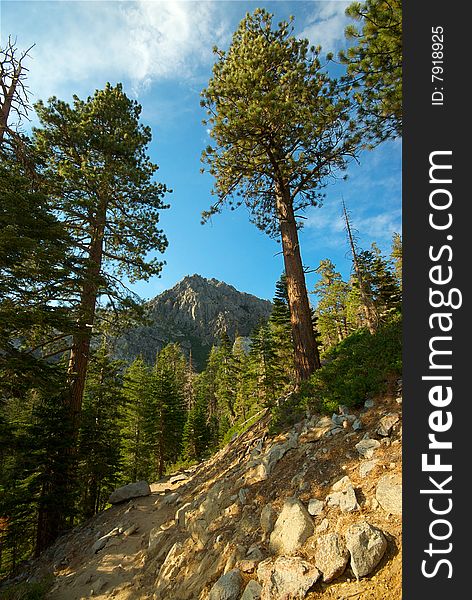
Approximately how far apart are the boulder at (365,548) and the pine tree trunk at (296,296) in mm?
5333

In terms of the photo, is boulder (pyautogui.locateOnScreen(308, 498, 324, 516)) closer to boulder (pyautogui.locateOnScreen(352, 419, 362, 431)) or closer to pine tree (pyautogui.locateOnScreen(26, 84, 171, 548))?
boulder (pyautogui.locateOnScreen(352, 419, 362, 431))

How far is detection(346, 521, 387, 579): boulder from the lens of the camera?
10.3ft

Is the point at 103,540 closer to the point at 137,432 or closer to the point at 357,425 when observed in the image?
the point at 357,425

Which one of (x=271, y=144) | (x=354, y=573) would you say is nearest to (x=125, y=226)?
(x=271, y=144)

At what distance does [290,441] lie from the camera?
6246 millimetres

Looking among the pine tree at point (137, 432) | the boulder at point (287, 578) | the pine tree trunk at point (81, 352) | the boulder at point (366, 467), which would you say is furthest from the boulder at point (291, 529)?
the pine tree at point (137, 432)

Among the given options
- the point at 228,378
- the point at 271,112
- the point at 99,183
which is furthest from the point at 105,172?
the point at 228,378

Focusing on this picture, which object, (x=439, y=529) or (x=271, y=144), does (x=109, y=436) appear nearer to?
(x=271, y=144)

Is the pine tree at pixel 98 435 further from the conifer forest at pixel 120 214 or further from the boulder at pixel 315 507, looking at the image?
the boulder at pixel 315 507

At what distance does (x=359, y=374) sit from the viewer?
22.2ft

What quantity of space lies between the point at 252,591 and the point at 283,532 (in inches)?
28.9

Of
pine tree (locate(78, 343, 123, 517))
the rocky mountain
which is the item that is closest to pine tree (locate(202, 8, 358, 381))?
pine tree (locate(78, 343, 123, 517))

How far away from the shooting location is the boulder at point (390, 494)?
358 centimetres

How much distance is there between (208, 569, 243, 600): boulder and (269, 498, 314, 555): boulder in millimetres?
555
